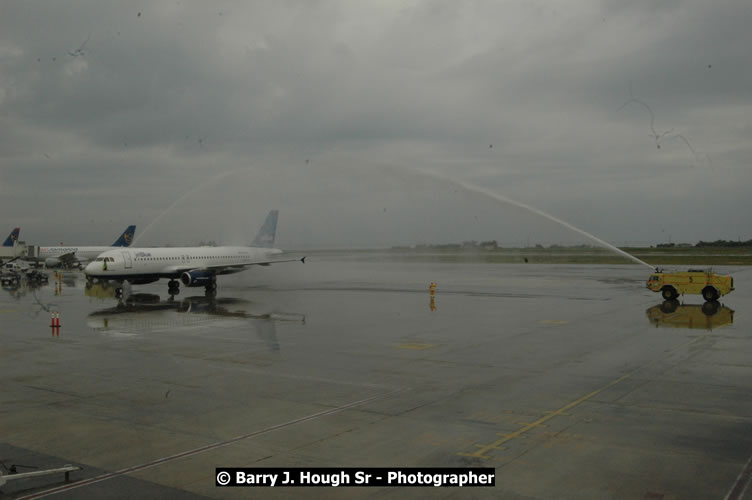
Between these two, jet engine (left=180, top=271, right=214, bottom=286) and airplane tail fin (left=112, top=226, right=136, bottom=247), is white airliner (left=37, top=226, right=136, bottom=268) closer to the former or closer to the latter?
airplane tail fin (left=112, top=226, right=136, bottom=247)

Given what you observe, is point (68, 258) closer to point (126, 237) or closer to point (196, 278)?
point (126, 237)

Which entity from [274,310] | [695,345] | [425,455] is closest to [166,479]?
[425,455]

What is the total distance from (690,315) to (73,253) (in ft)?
317

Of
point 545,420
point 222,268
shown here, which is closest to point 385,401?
point 545,420

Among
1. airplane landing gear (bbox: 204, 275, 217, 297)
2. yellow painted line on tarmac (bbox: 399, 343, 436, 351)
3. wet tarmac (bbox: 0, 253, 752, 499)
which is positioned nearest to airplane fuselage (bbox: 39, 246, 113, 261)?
airplane landing gear (bbox: 204, 275, 217, 297)

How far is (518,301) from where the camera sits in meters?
43.4

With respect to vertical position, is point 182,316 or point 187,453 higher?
point 182,316

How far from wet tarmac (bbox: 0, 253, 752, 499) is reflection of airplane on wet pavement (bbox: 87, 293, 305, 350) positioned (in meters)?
0.35

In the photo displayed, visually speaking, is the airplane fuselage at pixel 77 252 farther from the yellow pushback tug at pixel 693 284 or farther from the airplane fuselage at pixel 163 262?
the yellow pushback tug at pixel 693 284

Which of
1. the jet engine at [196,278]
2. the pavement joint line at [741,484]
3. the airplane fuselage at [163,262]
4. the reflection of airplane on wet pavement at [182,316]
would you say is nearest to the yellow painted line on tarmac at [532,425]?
the pavement joint line at [741,484]

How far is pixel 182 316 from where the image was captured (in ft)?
117

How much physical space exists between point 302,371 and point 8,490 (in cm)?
1059

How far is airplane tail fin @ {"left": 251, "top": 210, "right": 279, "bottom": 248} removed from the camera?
63.3m

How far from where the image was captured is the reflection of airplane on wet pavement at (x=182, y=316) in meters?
30.3
